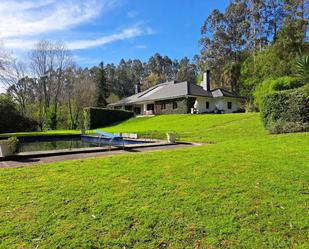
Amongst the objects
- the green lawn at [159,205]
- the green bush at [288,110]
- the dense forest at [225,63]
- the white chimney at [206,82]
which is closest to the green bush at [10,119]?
the dense forest at [225,63]

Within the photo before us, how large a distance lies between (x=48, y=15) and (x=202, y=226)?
42.5 feet

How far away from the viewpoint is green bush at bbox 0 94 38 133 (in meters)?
29.0

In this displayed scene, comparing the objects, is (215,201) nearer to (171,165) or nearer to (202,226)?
(202,226)

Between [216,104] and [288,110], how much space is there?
78.6ft

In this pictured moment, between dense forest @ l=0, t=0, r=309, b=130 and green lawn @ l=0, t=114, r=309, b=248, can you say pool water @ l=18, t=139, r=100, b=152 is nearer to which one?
green lawn @ l=0, t=114, r=309, b=248

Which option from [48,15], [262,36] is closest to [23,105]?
[48,15]

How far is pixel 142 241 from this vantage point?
324 centimetres

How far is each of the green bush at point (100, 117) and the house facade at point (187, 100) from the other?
512cm

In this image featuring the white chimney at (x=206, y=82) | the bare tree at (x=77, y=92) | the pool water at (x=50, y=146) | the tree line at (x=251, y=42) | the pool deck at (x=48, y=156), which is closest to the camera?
the pool deck at (x=48, y=156)

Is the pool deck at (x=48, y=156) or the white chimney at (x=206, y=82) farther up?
the white chimney at (x=206, y=82)

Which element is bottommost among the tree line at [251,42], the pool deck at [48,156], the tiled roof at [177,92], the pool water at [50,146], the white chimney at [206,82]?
the pool water at [50,146]

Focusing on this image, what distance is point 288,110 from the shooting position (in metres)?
11.4

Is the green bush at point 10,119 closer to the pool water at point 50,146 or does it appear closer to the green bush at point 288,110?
the pool water at point 50,146

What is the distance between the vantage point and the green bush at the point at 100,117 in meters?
31.8
